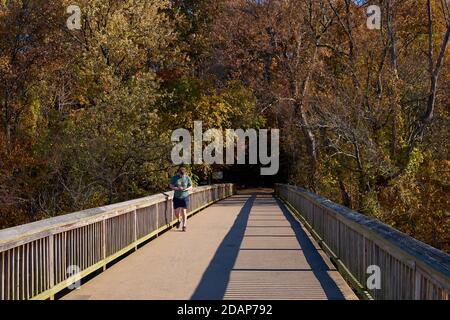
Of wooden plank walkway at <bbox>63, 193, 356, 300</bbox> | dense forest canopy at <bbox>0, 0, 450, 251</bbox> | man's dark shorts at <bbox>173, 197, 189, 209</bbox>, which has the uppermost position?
dense forest canopy at <bbox>0, 0, 450, 251</bbox>

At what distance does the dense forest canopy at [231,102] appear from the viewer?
23.0 metres

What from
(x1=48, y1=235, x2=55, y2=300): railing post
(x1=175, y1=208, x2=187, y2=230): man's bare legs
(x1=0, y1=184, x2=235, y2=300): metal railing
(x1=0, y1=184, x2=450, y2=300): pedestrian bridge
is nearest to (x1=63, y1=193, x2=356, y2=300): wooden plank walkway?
(x1=0, y1=184, x2=450, y2=300): pedestrian bridge

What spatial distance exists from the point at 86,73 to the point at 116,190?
18.9 ft

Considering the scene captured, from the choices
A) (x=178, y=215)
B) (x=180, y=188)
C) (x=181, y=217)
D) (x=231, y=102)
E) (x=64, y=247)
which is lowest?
(x=181, y=217)

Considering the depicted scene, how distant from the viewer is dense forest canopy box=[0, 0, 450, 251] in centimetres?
2302

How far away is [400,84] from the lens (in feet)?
73.4

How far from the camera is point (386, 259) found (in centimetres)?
685

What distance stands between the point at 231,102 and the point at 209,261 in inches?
974

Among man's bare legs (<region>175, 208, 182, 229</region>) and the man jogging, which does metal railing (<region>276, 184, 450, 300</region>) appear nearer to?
the man jogging

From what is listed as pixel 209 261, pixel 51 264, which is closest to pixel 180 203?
pixel 209 261

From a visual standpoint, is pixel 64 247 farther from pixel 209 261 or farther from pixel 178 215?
pixel 178 215

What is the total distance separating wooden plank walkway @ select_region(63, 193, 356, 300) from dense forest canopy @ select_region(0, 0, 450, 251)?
27.9 ft

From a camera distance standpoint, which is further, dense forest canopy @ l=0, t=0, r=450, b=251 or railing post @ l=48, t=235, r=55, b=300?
dense forest canopy @ l=0, t=0, r=450, b=251

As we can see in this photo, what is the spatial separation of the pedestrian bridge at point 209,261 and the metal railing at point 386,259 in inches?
0.4
